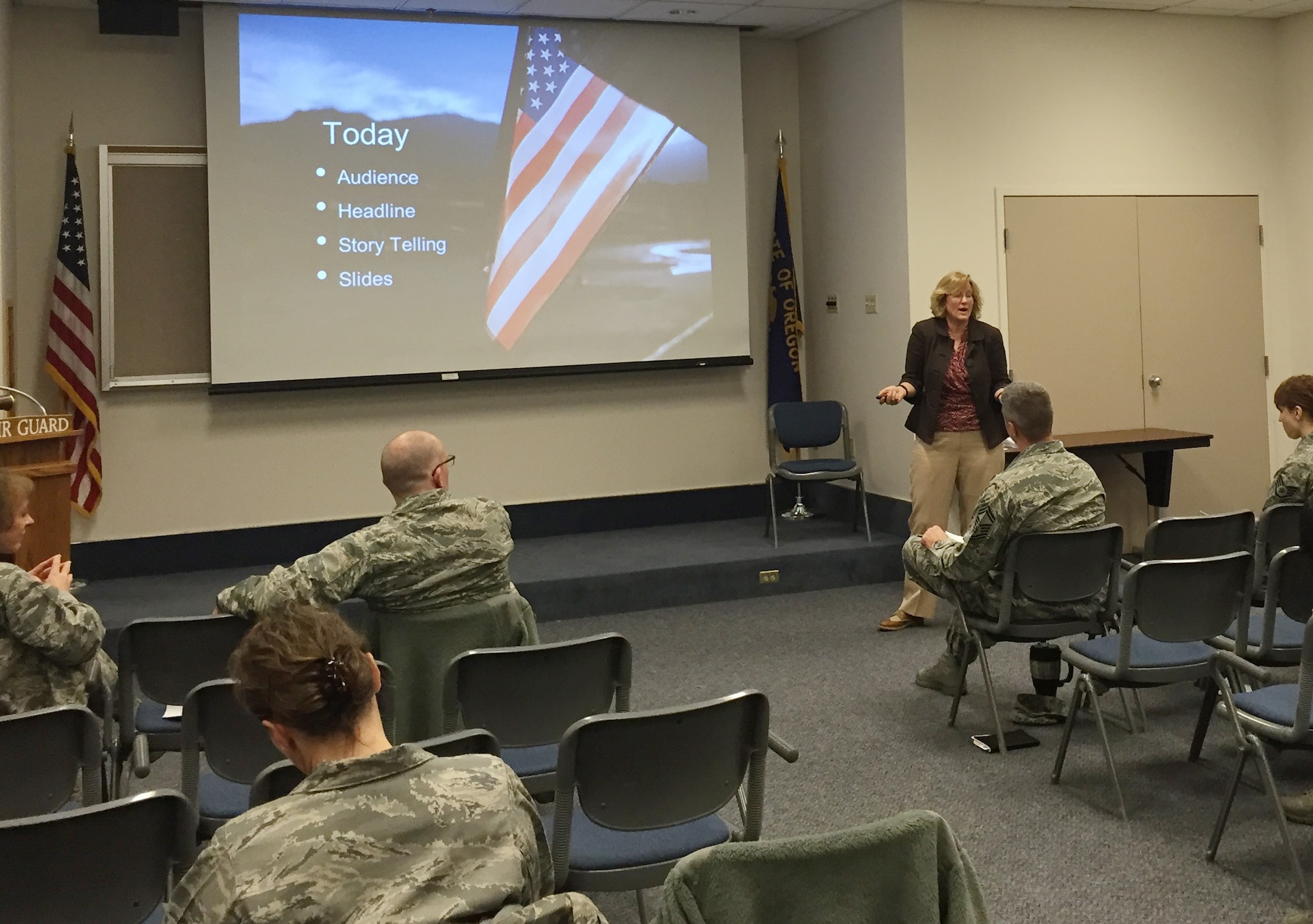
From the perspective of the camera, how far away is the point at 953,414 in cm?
620

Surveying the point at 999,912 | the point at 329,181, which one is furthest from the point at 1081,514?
the point at 329,181

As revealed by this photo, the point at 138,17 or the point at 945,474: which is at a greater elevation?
the point at 138,17

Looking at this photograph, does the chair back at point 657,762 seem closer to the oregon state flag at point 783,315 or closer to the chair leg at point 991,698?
the chair leg at point 991,698

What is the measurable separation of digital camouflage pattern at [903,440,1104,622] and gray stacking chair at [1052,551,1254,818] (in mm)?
409

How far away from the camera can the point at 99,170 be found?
6.63m

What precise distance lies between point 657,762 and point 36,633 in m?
1.65

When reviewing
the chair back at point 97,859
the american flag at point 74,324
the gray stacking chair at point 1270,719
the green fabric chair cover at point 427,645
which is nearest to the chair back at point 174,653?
the green fabric chair cover at point 427,645

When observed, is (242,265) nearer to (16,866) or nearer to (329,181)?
(329,181)

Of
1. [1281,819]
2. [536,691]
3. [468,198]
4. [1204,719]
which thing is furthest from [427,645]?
[468,198]

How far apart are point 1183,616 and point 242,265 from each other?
5107 millimetres

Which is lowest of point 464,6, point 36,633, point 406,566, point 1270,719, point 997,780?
point 997,780

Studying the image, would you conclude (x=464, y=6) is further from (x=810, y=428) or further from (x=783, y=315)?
(x=810, y=428)

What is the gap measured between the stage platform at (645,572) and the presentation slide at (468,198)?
1104mm

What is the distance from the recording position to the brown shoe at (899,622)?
614cm
